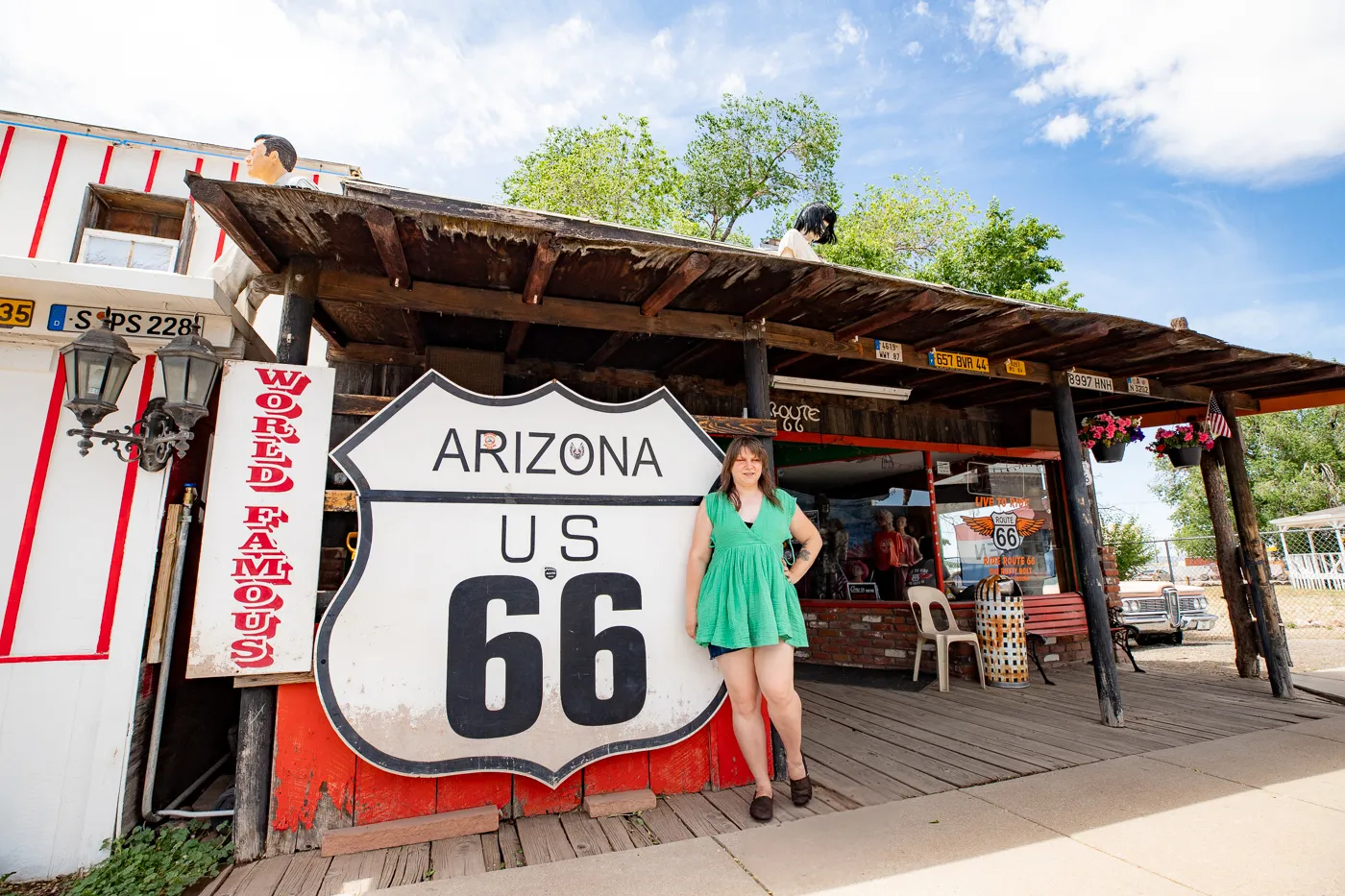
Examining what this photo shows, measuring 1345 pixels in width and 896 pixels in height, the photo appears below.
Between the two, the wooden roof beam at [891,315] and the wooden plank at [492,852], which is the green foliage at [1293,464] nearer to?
the wooden roof beam at [891,315]

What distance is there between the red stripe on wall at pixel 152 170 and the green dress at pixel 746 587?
14.9 ft

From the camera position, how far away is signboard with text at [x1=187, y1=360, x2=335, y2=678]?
258 centimetres

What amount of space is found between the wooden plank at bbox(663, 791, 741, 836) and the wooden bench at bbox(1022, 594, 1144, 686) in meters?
4.75

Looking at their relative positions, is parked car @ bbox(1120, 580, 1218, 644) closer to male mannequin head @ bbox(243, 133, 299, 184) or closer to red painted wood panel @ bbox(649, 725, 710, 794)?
red painted wood panel @ bbox(649, 725, 710, 794)

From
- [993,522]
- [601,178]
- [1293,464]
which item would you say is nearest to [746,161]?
[601,178]

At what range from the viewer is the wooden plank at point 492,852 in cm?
247

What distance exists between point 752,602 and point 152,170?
16.6 feet

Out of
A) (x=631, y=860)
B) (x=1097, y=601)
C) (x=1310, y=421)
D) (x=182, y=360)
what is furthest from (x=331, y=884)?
(x=1310, y=421)

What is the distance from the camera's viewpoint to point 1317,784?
3115 mm

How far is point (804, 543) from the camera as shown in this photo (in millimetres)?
3090

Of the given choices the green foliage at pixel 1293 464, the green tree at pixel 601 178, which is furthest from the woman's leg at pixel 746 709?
the green foliage at pixel 1293 464

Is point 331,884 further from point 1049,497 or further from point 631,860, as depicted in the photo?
point 1049,497

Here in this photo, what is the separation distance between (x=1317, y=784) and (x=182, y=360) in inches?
223

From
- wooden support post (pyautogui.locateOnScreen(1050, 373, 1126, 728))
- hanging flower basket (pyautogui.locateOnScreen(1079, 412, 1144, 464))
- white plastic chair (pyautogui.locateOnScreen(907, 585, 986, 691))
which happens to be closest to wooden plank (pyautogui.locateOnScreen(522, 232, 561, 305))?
wooden support post (pyautogui.locateOnScreen(1050, 373, 1126, 728))
